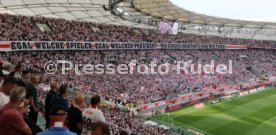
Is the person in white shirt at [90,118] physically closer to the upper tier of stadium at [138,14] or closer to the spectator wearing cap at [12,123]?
the spectator wearing cap at [12,123]

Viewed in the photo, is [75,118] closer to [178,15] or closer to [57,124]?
[57,124]

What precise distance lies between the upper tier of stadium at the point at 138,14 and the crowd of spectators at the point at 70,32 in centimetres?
406

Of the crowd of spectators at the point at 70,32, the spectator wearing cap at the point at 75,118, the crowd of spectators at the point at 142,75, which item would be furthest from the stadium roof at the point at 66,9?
the spectator wearing cap at the point at 75,118

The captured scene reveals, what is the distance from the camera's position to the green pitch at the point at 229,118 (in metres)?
29.3

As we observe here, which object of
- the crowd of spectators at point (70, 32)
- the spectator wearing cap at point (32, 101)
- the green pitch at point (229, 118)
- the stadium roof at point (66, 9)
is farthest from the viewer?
the stadium roof at point (66, 9)

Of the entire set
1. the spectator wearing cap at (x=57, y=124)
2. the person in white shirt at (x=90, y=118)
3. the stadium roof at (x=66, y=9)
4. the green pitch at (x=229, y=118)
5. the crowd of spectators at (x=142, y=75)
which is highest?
the stadium roof at (x=66, y=9)

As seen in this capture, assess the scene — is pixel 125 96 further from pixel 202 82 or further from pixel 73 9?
pixel 73 9

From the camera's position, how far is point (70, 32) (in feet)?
132

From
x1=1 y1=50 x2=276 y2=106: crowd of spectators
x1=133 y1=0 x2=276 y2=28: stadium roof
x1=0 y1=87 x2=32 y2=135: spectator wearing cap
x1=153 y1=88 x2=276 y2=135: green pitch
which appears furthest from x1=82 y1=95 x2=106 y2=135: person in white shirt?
x1=133 y1=0 x2=276 y2=28: stadium roof

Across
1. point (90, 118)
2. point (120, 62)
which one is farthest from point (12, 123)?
point (120, 62)

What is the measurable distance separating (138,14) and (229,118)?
3194cm

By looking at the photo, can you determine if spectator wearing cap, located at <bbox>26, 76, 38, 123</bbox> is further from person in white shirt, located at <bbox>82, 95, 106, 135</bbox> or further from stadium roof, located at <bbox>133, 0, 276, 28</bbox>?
stadium roof, located at <bbox>133, 0, 276, 28</bbox>
